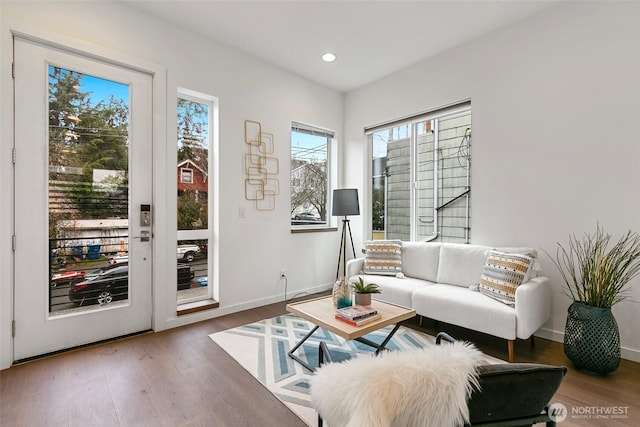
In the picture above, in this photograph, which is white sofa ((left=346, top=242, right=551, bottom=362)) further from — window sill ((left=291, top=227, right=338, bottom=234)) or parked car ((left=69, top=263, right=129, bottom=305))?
parked car ((left=69, top=263, right=129, bottom=305))

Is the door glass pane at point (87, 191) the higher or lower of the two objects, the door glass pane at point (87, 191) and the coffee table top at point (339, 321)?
the higher

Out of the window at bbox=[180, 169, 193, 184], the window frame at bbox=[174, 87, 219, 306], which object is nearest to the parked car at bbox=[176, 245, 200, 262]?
the window frame at bbox=[174, 87, 219, 306]

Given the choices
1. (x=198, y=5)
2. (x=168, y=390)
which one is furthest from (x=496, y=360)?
(x=198, y=5)

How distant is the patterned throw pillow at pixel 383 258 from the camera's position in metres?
3.41

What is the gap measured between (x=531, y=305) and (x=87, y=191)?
3.69 m

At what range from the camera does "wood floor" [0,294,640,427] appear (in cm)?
169

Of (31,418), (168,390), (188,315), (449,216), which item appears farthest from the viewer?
(449,216)

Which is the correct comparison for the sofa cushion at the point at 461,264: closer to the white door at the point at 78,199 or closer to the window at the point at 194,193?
the window at the point at 194,193

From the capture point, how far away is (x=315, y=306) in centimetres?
232

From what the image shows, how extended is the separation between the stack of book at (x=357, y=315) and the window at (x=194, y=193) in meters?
1.89

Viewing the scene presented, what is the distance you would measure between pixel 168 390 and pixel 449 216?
3.17 m

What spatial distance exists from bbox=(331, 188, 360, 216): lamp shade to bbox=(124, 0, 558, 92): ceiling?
5.19ft

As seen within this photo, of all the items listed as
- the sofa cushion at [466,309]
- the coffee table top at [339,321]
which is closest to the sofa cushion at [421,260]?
the sofa cushion at [466,309]

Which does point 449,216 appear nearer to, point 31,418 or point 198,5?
point 198,5
